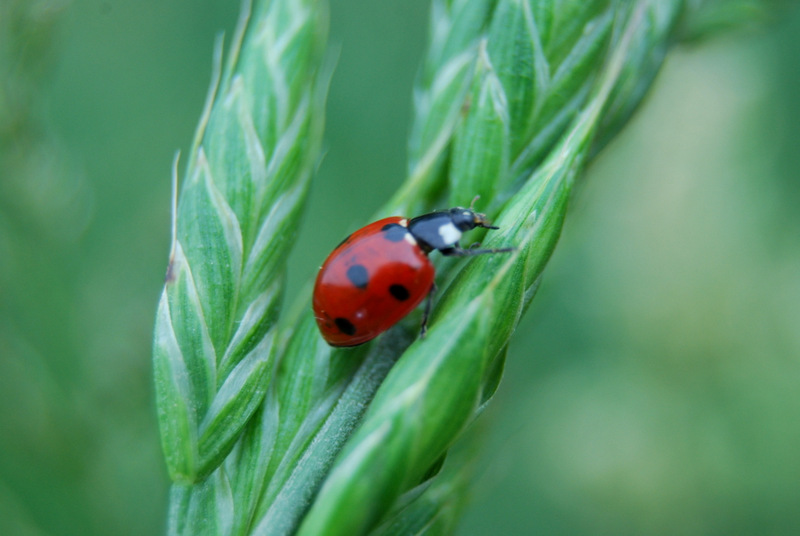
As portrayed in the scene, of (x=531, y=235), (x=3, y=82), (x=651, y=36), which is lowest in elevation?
(x=531, y=235)

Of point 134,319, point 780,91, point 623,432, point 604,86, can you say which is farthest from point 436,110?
point 780,91

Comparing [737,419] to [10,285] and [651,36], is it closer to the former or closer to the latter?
[651,36]

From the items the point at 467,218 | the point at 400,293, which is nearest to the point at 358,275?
the point at 400,293

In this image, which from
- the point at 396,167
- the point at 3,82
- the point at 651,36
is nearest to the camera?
the point at 651,36

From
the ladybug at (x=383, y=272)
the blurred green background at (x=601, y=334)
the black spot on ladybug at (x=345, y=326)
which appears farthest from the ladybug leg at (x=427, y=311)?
the blurred green background at (x=601, y=334)

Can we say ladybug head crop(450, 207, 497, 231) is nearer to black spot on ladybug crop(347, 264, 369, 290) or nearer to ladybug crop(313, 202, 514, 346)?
ladybug crop(313, 202, 514, 346)

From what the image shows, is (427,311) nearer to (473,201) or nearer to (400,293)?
(400,293)

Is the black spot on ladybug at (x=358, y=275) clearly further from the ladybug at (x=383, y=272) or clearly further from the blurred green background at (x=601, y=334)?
the blurred green background at (x=601, y=334)

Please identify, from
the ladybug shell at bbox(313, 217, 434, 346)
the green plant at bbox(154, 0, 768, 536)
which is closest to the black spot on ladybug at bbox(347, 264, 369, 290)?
the ladybug shell at bbox(313, 217, 434, 346)
